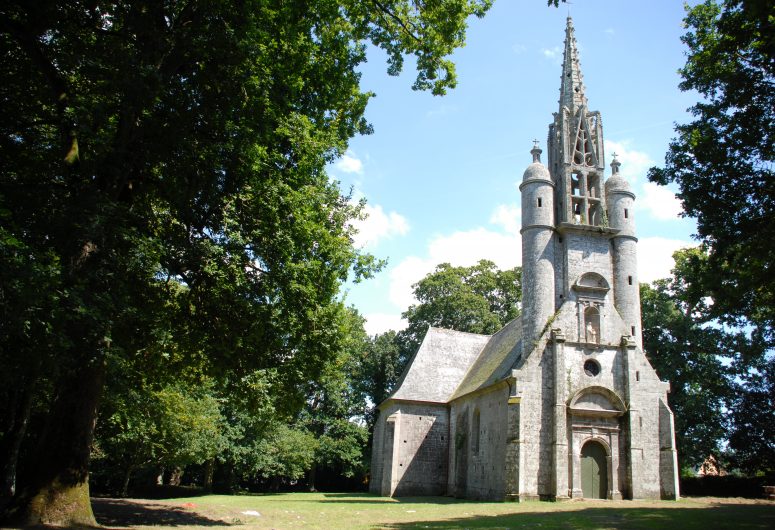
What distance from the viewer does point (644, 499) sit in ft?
82.3

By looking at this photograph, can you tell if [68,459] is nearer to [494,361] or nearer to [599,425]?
[599,425]

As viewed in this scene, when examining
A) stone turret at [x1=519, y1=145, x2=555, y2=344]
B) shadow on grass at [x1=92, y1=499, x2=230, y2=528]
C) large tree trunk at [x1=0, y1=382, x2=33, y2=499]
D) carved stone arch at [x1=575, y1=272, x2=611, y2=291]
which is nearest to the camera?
shadow on grass at [x1=92, y1=499, x2=230, y2=528]

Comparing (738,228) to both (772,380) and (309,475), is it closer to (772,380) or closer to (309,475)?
(772,380)

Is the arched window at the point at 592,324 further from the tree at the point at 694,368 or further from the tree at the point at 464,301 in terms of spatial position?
the tree at the point at 464,301

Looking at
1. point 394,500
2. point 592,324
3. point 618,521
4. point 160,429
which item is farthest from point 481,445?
point 160,429

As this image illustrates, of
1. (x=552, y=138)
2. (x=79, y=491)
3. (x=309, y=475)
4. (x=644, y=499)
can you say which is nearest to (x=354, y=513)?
(x=79, y=491)

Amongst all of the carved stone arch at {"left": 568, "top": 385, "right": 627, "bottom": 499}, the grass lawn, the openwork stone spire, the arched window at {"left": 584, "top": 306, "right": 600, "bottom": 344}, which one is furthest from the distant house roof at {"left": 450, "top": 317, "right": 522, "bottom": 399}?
the openwork stone spire

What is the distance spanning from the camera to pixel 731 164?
14.5 meters

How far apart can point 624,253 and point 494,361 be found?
357 inches

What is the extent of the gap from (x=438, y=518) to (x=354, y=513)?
10.8 ft

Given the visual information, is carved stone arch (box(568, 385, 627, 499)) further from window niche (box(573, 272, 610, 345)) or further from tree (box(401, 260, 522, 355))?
tree (box(401, 260, 522, 355))

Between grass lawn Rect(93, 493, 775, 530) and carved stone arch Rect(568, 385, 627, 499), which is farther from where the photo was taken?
carved stone arch Rect(568, 385, 627, 499)

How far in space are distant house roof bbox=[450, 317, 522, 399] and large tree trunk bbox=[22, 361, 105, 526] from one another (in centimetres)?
2002

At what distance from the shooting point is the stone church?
2569cm
